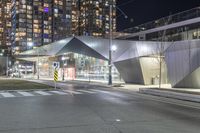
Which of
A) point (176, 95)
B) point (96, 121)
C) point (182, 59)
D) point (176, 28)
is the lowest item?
point (96, 121)

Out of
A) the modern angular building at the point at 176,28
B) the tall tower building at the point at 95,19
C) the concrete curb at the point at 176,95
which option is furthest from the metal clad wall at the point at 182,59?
the tall tower building at the point at 95,19

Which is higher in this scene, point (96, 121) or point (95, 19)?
point (95, 19)

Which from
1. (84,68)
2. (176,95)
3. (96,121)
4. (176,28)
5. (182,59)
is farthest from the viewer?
(84,68)

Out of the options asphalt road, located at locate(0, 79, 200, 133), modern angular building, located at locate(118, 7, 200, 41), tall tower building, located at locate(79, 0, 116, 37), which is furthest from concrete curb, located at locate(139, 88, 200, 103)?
tall tower building, located at locate(79, 0, 116, 37)

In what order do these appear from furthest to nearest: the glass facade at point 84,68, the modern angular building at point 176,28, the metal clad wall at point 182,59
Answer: the glass facade at point 84,68 < the modern angular building at point 176,28 < the metal clad wall at point 182,59

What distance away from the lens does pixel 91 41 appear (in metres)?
52.3

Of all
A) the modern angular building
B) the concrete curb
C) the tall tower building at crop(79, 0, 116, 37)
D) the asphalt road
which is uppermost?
the tall tower building at crop(79, 0, 116, 37)

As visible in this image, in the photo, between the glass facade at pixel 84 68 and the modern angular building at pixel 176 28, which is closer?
the modern angular building at pixel 176 28

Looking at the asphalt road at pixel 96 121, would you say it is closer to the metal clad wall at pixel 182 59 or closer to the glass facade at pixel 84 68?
the metal clad wall at pixel 182 59

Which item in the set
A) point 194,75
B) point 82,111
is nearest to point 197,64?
point 194,75

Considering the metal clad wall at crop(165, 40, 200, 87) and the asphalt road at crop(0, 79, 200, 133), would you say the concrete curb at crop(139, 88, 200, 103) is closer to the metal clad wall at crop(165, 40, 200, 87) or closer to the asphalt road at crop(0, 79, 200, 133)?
the asphalt road at crop(0, 79, 200, 133)

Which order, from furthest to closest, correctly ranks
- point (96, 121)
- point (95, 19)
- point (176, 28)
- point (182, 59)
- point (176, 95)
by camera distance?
point (95, 19) → point (176, 28) → point (182, 59) → point (176, 95) → point (96, 121)

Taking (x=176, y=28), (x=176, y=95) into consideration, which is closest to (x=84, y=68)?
(x=176, y=28)

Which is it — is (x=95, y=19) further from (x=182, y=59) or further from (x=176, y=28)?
(x=182, y=59)
